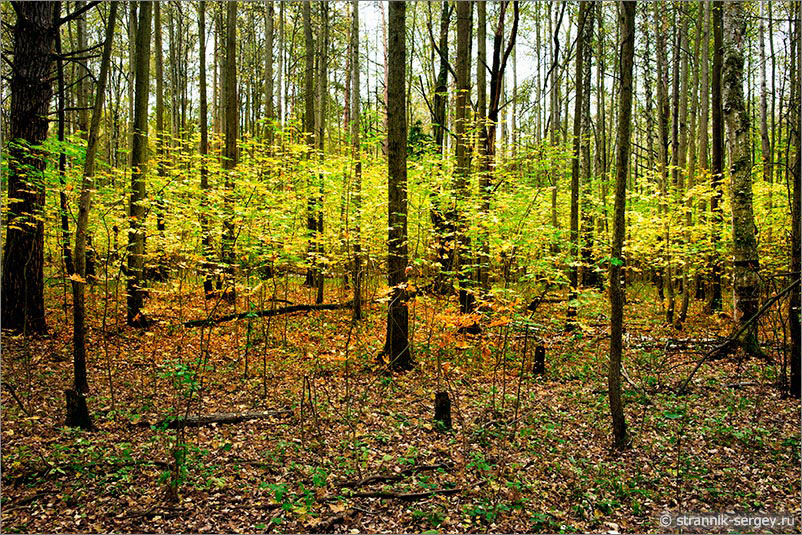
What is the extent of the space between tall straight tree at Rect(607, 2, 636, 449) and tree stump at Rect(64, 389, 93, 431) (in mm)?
5384

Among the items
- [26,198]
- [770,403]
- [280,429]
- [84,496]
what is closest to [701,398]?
[770,403]

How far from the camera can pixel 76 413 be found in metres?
4.24

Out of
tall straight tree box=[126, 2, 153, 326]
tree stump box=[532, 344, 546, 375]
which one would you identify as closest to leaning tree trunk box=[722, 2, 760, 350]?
tree stump box=[532, 344, 546, 375]

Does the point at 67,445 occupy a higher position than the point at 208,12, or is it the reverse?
the point at 208,12

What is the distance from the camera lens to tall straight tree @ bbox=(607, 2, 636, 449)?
4113 millimetres

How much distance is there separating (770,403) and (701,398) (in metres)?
0.74

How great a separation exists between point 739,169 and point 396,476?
278 inches

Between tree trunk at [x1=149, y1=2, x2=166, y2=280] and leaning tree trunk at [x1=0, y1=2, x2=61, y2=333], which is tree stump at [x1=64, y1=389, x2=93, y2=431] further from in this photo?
tree trunk at [x1=149, y1=2, x2=166, y2=280]

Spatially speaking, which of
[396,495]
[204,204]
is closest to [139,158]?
[204,204]

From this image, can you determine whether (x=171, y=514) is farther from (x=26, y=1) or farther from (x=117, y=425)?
(x=26, y=1)

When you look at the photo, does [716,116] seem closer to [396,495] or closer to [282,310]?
[396,495]

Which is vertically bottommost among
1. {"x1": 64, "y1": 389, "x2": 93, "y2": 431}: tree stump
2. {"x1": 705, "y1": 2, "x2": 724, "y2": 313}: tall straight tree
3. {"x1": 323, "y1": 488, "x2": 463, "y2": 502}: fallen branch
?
{"x1": 323, "y1": 488, "x2": 463, "y2": 502}: fallen branch

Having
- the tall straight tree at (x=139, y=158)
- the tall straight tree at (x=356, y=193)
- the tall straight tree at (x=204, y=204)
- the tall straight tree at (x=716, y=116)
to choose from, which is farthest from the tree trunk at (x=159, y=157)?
the tall straight tree at (x=716, y=116)

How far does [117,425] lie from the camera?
443 centimetres
